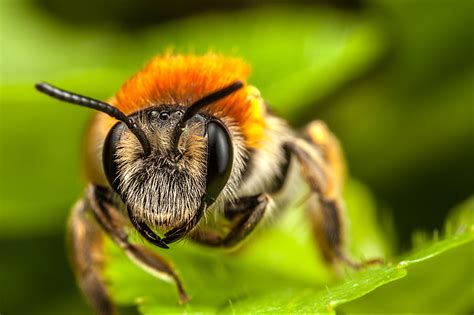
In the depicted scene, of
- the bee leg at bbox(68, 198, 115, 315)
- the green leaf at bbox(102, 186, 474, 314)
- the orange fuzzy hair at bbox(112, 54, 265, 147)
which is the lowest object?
the green leaf at bbox(102, 186, 474, 314)

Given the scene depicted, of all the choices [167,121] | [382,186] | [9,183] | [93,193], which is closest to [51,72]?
[9,183]

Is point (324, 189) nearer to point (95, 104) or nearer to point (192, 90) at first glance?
point (192, 90)

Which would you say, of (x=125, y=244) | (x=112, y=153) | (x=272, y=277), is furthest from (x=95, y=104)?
(x=272, y=277)

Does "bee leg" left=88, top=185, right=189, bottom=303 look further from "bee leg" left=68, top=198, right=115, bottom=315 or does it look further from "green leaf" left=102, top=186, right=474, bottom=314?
"bee leg" left=68, top=198, right=115, bottom=315

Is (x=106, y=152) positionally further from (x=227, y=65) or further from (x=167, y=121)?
(x=227, y=65)

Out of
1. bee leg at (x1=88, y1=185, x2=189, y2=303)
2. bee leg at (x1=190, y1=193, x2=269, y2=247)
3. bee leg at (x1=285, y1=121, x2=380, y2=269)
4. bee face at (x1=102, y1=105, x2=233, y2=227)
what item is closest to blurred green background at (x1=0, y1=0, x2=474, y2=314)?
bee leg at (x1=285, y1=121, x2=380, y2=269)

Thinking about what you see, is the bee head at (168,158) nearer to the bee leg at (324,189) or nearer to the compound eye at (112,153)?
the compound eye at (112,153)

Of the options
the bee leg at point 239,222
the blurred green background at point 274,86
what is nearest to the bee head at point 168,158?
the bee leg at point 239,222
